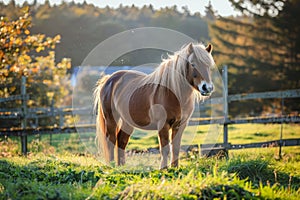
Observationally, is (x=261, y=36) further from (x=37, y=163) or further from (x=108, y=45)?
(x=37, y=163)

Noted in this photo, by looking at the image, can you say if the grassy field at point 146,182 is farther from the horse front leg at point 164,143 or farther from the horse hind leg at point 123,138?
the horse hind leg at point 123,138

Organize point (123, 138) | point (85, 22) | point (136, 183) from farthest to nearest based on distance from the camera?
point (85, 22), point (123, 138), point (136, 183)

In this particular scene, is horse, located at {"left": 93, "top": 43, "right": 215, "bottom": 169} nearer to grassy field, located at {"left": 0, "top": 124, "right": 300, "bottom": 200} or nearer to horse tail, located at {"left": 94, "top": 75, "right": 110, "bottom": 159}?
horse tail, located at {"left": 94, "top": 75, "right": 110, "bottom": 159}

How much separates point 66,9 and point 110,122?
65.4ft

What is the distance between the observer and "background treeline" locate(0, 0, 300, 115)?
21000 millimetres

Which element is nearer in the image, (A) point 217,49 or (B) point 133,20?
(A) point 217,49

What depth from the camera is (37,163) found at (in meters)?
5.58

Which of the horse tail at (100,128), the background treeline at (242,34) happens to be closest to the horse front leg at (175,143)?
the horse tail at (100,128)

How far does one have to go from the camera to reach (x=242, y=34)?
25000mm

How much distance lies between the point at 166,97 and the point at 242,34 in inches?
808

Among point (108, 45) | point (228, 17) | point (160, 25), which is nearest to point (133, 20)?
point (160, 25)

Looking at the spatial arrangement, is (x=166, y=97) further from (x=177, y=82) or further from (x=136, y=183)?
(x=136, y=183)

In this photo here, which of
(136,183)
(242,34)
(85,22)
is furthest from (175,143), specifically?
(242,34)

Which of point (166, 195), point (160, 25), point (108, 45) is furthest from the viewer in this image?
point (160, 25)
